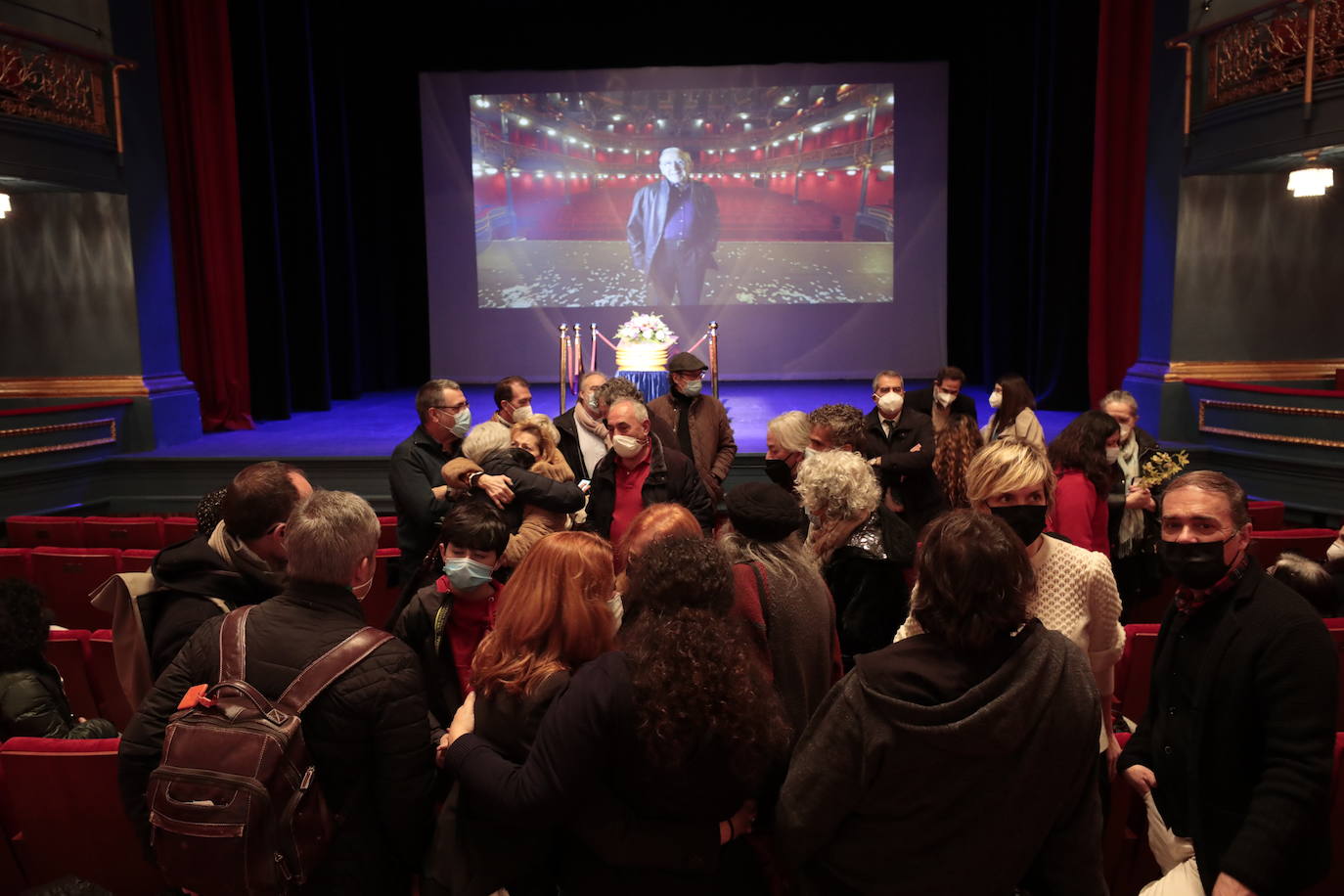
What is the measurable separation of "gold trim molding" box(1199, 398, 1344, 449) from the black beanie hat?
19.0 ft

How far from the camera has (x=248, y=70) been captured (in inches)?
412

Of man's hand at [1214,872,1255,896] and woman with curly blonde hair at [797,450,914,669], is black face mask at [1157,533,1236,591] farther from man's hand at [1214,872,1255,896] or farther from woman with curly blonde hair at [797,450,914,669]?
woman with curly blonde hair at [797,450,914,669]

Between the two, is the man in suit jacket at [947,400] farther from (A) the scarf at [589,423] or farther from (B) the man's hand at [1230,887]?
(B) the man's hand at [1230,887]

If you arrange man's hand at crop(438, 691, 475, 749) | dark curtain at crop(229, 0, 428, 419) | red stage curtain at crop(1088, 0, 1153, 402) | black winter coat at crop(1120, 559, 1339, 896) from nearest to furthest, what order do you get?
black winter coat at crop(1120, 559, 1339, 896) < man's hand at crop(438, 691, 475, 749) < red stage curtain at crop(1088, 0, 1153, 402) < dark curtain at crop(229, 0, 428, 419)

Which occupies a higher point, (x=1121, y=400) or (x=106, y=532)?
(x=1121, y=400)

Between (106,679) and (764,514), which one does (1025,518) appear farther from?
(106,679)

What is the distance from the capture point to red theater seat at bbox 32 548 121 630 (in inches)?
178

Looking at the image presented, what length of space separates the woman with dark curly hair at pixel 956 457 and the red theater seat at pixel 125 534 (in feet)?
12.8

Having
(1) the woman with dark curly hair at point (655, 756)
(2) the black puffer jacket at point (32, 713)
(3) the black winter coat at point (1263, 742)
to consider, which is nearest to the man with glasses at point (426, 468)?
(2) the black puffer jacket at point (32, 713)

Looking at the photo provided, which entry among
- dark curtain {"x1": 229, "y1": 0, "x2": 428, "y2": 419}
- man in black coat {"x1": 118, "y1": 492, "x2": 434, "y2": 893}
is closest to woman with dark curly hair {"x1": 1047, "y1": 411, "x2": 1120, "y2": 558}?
man in black coat {"x1": 118, "y1": 492, "x2": 434, "y2": 893}

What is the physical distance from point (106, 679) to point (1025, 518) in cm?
294

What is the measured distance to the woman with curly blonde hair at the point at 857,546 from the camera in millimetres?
3006

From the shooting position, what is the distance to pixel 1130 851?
2.60m

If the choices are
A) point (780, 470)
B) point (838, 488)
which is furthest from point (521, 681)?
point (780, 470)
